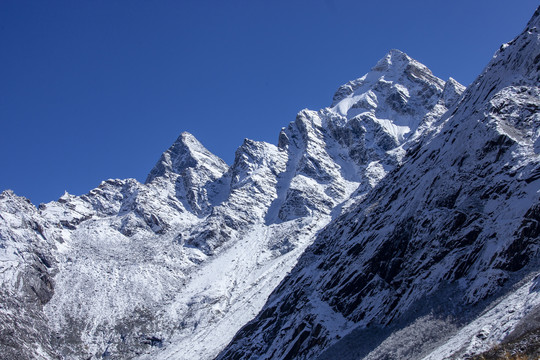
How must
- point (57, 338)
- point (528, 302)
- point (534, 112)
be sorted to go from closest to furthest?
point (528, 302) → point (534, 112) → point (57, 338)

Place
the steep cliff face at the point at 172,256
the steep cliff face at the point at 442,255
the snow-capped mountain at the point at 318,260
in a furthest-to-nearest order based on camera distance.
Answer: the steep cliff face at the point at 172,256
the snow-capped mountain at the point at 318,260
the steep cliff face at the point at 442,255

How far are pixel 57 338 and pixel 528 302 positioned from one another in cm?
10470

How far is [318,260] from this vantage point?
278ft

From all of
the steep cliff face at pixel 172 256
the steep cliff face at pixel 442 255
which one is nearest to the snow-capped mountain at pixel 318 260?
the steep cliff face at pixel 442 255

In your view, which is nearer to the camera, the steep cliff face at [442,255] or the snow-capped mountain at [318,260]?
the steep cliff face at [442,255]

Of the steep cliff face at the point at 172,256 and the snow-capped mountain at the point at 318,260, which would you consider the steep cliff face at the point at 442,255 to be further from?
the steep cliff face at the point at 172,256

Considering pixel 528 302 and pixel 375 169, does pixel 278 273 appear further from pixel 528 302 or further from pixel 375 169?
pixel 528 302

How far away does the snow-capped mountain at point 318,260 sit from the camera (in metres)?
46.4

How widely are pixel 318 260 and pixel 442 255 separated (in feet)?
114

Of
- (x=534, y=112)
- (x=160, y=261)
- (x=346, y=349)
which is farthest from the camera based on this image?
(x=160, y=261)

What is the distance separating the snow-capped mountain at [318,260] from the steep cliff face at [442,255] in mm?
215

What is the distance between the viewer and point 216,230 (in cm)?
16325

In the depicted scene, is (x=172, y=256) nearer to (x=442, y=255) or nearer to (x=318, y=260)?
(x=318, y=260)

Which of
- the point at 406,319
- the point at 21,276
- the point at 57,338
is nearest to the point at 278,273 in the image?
the point at 57,338
